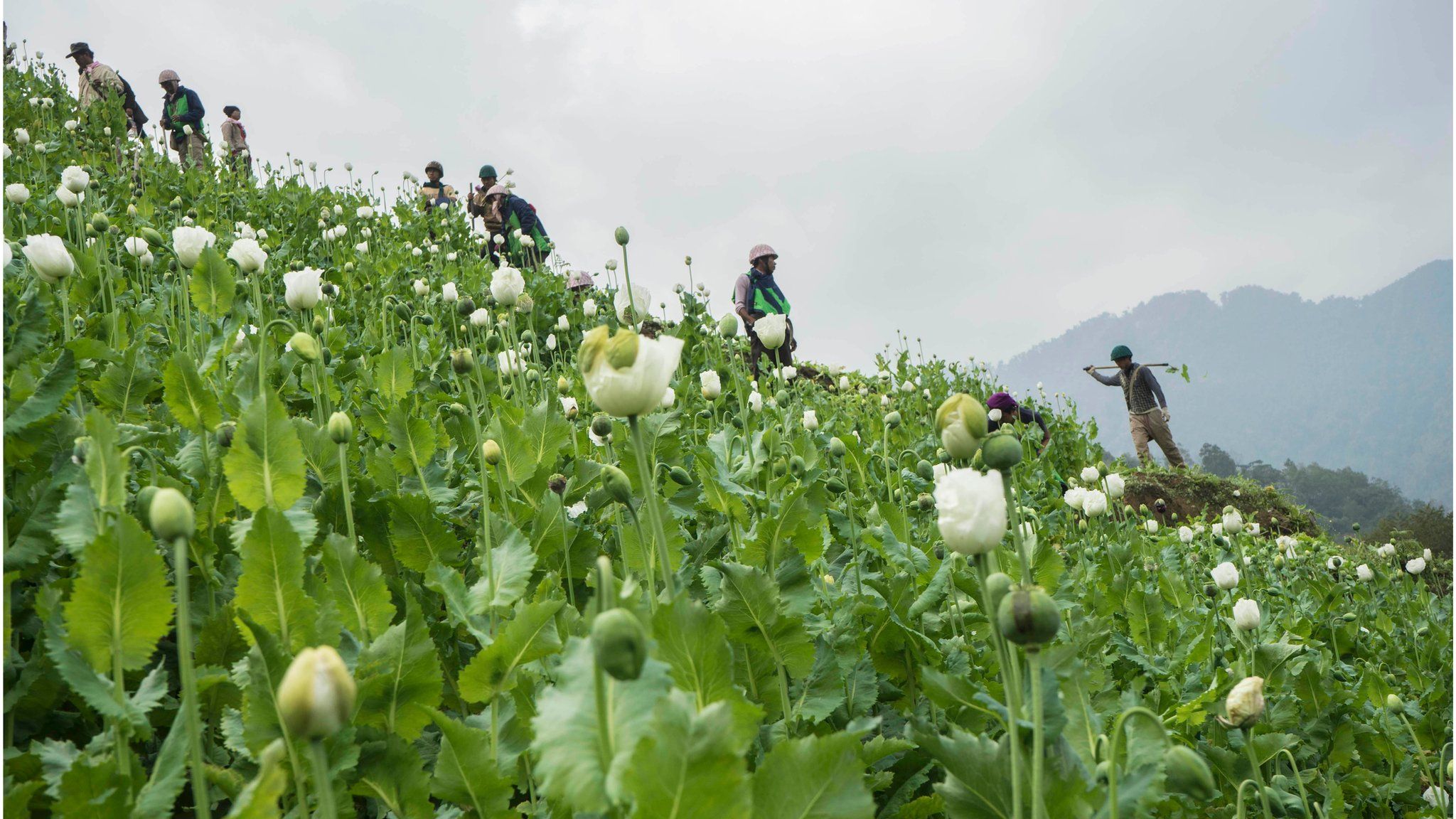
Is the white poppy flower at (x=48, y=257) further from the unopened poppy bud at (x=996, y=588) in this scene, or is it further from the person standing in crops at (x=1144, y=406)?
the person standing in crops at (x=1144, y=406)

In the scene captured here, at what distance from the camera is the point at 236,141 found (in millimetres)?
12305

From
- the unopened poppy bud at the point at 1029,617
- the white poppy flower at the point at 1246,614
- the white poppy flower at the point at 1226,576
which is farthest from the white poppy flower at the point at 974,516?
the white poppy flower at the point at 1226,576

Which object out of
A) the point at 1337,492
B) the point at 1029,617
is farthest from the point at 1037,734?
the point at 1337,492

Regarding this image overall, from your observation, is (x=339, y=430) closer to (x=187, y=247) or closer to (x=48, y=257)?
(x=48, y=257)

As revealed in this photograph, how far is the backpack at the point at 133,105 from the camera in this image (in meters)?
10.1

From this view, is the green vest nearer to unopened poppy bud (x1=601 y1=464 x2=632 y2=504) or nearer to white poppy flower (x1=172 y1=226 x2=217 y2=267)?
white poppy flower (x1=172 y1=226 x2=217 y2=267)

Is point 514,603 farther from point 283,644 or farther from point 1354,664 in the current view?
point 1354,664

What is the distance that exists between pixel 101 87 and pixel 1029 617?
12.3 meters

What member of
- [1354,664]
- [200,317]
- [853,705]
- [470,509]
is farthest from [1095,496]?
[200,317]

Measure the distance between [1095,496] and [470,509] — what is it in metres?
2.47

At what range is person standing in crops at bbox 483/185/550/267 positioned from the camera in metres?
9.50

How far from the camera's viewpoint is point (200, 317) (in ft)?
11.3

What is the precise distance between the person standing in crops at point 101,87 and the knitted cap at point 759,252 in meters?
7.20

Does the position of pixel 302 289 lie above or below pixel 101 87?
below
